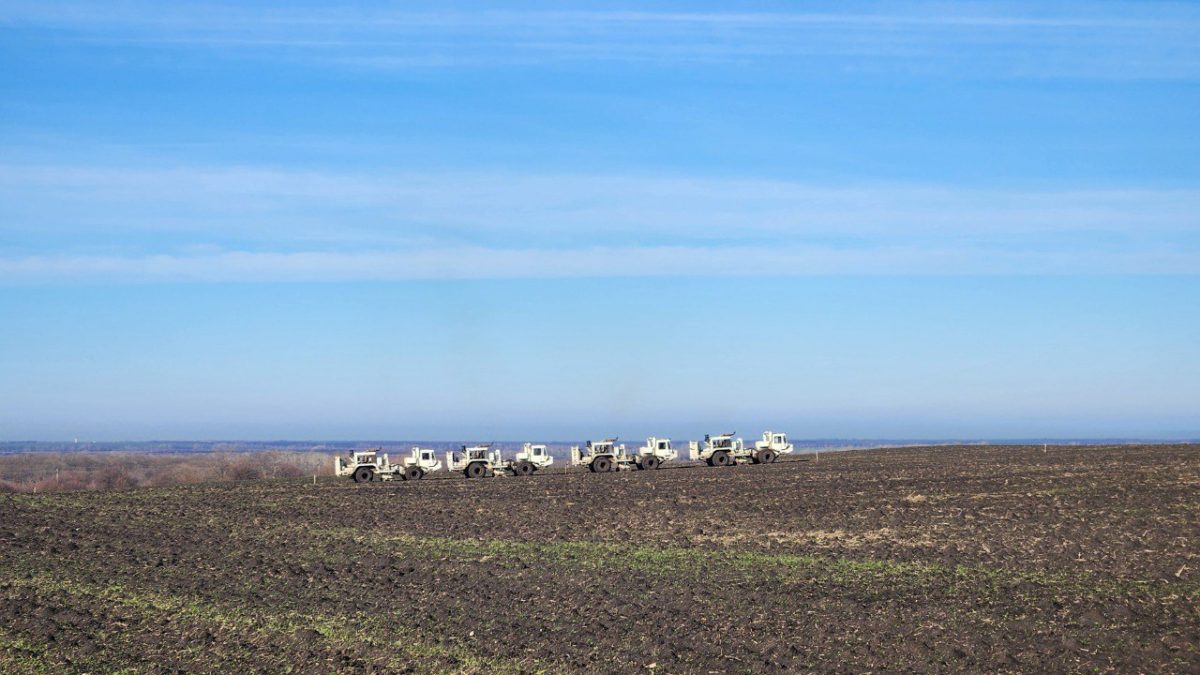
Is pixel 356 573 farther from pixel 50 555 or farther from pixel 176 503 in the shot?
pixel 176 503

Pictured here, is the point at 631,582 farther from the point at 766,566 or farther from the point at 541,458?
the point at 541,458

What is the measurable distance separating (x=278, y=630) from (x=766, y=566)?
11030mm

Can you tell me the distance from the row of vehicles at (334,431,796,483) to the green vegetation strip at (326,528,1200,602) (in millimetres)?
30428

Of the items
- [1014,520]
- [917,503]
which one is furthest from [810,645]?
[917,503]

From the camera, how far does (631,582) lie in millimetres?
26031

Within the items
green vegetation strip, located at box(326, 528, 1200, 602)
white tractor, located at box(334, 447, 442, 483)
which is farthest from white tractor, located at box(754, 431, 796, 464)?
green vegetation strip, located at box(326, 528, 1200, 602)

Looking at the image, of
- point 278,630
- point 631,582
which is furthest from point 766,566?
point 278,630

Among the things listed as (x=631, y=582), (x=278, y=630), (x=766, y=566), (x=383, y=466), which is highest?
(x=383, y=466)

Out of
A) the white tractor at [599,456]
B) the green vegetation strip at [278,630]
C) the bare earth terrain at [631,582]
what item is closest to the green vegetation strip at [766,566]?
the bare earth terrain at [631,582]

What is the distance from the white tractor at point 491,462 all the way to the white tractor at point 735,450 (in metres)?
9.11

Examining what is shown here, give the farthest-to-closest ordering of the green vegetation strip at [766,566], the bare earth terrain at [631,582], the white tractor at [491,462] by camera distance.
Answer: the white tractor at [491,462] → the green vegetation strip at [766,566] → the bare earth terrain at [631,582]

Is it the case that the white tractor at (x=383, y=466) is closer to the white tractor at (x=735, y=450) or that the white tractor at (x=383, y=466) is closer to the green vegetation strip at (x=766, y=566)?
the white tractor at (x=735, y=450)

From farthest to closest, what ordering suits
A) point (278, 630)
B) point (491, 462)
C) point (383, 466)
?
point (491, 462)
point (383, 466)
point (278, 630)

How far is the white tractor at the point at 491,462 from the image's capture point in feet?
219
